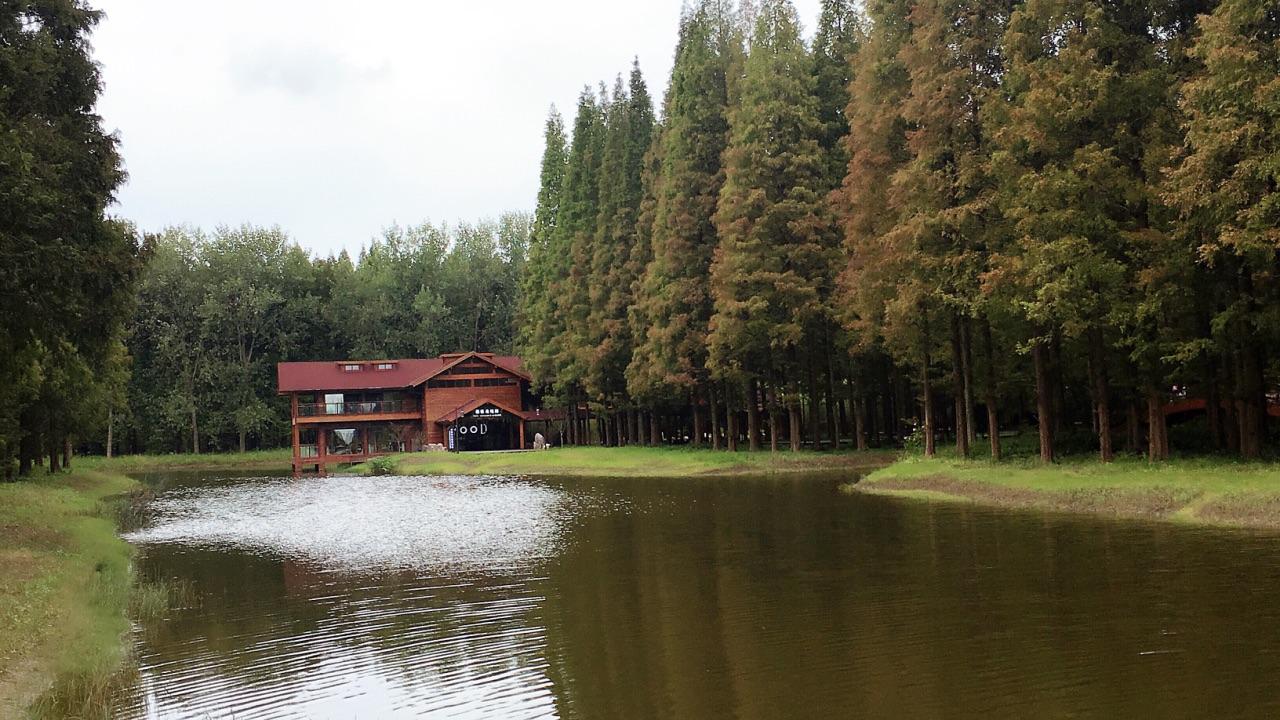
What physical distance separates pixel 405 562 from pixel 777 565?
23.2 ft

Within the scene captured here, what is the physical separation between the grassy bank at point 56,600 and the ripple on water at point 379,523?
2601mm

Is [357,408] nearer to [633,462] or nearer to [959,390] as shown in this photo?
[633,462]

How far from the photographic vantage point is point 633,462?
43562 millimetres

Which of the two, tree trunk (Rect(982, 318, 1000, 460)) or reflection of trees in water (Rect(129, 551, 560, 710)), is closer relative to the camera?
reflection of trees in water (Rect(129, 551, 560, 710))

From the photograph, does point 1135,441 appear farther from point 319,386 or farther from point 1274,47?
point 319,386

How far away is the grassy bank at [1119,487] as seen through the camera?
17.5 metres

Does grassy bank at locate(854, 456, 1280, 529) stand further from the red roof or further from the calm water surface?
the red roof

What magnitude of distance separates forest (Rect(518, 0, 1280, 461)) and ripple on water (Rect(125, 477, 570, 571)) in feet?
36.4

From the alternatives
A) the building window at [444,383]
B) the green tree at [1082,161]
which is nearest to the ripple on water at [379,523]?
the green tree at [1082,161]

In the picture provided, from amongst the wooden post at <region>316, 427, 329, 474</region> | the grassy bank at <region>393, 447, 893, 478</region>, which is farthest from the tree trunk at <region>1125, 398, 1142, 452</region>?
the wooden post at <region>316, 427, 329, 474</region>

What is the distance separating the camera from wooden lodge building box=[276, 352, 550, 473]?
6488 cm

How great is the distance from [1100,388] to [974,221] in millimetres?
5201

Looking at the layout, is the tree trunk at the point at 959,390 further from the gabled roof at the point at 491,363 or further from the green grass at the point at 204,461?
the green grass at the point at 204,461

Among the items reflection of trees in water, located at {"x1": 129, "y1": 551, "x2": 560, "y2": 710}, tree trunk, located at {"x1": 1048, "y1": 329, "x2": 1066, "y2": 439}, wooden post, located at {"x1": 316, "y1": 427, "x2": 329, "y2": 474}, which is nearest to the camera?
reflection of trees in water, located at {"x1": 129, "y1": 551, "x2": 560, "y2": 710}
